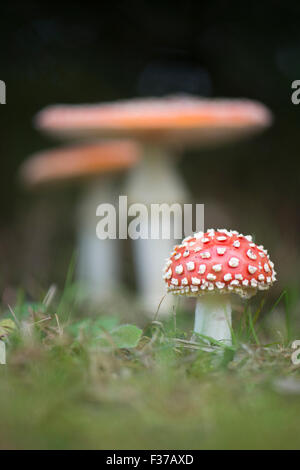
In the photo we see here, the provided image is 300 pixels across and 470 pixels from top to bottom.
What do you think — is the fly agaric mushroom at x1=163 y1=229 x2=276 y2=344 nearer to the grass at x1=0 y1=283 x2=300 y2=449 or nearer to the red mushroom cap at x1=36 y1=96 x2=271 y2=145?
the grass at x1=0 y1=283 x2=300 y2=449

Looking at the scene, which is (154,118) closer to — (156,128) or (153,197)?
(156,128)

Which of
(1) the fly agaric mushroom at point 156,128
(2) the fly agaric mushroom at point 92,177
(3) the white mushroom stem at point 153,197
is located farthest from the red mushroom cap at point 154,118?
(2) the fly agaric mushroom at point 92,177

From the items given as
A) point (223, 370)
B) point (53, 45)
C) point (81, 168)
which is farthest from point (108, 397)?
point (53, 45)

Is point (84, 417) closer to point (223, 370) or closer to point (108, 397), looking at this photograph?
point (108, 397)

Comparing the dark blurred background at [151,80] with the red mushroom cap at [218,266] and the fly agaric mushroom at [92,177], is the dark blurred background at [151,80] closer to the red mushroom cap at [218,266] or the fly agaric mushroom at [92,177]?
the fly agaric mushroom at [92,177]

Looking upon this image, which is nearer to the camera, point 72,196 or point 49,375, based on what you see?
point 49,375

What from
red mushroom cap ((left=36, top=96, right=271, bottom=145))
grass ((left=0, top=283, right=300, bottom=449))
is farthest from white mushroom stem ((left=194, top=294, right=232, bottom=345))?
red mushroom cap ((left=36, top=96, right=271, bottom=145))
